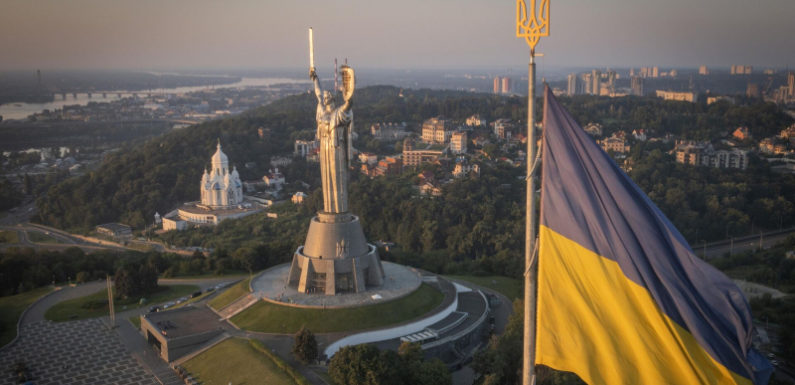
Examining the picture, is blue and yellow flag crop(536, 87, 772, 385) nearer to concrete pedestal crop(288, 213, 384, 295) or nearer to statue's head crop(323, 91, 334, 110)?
concrete pedestal crop(288, 213, 384, 295)

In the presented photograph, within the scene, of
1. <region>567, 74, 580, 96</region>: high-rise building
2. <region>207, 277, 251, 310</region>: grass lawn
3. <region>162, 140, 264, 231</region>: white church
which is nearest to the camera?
<region>207, 277, 251, 310</region>: grass lawn

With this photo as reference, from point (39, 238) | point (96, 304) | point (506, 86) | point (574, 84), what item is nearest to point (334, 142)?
point (96, 304)

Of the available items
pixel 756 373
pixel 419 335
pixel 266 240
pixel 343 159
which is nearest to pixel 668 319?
pixel 756 373

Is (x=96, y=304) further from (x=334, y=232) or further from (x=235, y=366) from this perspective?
(x=334, y=232)

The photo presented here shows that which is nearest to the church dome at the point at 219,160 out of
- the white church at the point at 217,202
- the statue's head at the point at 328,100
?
the white church at the point at 217,202

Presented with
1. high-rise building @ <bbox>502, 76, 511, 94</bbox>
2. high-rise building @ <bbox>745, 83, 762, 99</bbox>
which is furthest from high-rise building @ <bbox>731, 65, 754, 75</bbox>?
high-rise building @ <bbox>502, 76, 511, 94</bbox>

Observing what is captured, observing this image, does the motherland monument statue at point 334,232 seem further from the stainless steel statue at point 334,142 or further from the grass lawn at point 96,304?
the grass lawn at point 96,304

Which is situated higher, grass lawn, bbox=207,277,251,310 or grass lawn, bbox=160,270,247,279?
grass lawn, bbox=207,277,251,310
